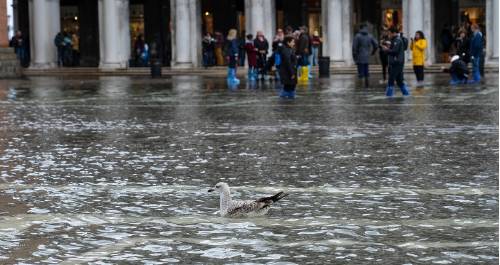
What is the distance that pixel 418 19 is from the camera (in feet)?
147

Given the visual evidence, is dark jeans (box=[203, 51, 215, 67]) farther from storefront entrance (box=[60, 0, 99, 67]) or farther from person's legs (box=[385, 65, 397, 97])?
person's legs (box=[385, 65, 397, 97])

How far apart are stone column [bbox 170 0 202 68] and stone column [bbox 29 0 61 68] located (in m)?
5.59

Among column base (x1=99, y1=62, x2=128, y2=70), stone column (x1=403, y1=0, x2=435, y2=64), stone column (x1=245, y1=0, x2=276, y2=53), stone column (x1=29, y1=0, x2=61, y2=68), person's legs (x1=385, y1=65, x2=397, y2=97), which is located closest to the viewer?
person's legs (x1=385, y1=65, x2=397, y2=97)

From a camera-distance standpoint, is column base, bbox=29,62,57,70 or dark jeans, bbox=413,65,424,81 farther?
column base, bbox=29,62,57,70

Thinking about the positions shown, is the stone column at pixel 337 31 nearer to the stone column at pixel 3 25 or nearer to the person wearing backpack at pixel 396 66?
the stone column at pixel 3 25

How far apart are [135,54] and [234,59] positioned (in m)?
16.0

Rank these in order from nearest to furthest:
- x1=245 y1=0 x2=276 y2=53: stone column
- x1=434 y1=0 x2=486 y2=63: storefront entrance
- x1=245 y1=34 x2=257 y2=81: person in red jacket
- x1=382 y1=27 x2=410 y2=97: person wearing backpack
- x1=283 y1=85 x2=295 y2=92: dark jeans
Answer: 1. x1=382 y1=27 x2=410 y2=97: person wearing backpack
2. x1=283 y1=85 x2=295 y2=92: dark jeans
3. x1=245 y1=34 x2=257 y2=81: person in red jacket
4. x1=245 y1=0 x2=276 y2=53: stone column
5. x1=434 y1=0 x2=486 y2=63: storefront entrance

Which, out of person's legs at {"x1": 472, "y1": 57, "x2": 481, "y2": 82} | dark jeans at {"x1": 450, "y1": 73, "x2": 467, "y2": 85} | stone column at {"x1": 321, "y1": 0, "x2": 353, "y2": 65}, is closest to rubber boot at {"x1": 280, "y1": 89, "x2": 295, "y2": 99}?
dark jeans at {"x1": 450, "y1": 73, "x2": 467, "y2": 85}

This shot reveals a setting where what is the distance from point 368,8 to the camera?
49.8 m

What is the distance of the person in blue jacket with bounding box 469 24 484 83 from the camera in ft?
110

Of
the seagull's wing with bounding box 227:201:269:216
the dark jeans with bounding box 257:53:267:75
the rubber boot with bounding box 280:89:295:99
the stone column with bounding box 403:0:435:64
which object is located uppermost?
the stone column with bounding box 403:0:435:64

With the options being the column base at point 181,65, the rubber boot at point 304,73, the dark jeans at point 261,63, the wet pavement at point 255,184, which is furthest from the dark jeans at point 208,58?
the wet pavement at point 255,184

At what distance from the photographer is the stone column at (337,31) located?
46.1m

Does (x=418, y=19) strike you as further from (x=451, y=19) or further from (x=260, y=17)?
(x=260, y=17)
